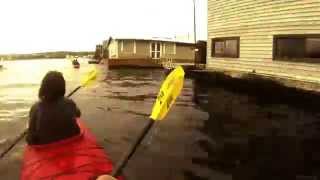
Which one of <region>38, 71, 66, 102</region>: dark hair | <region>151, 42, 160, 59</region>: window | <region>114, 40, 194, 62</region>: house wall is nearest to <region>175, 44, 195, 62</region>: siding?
<region>114, 40, 194, 62</region>: house wall

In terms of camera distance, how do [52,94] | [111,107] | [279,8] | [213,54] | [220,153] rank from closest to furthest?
[52,94] → [220,153] → [111,107] → [279,8] → [213,54]

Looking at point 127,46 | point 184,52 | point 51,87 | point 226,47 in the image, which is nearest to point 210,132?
point 51,87

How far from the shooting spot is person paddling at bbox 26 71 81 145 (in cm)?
650

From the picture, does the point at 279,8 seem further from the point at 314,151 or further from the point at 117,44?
the point at 117,44

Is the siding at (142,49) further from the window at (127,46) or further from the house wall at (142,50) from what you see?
the window at (127,46)

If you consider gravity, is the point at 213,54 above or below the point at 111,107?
above

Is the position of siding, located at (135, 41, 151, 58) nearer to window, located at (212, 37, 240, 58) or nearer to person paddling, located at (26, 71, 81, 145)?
window, located at (212, 37, 240, 58)

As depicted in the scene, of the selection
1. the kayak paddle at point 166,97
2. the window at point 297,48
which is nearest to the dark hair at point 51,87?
the kayak paddle at point 166,97

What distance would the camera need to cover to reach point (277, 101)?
1997 cm

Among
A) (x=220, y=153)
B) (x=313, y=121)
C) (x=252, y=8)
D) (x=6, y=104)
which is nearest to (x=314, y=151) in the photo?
(x=220, y=153)

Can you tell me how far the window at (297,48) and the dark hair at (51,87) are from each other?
1450 cm

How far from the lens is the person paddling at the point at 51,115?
256 inches

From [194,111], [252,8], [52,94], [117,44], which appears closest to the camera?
[52,94]

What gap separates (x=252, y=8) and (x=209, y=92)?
5089 mm
